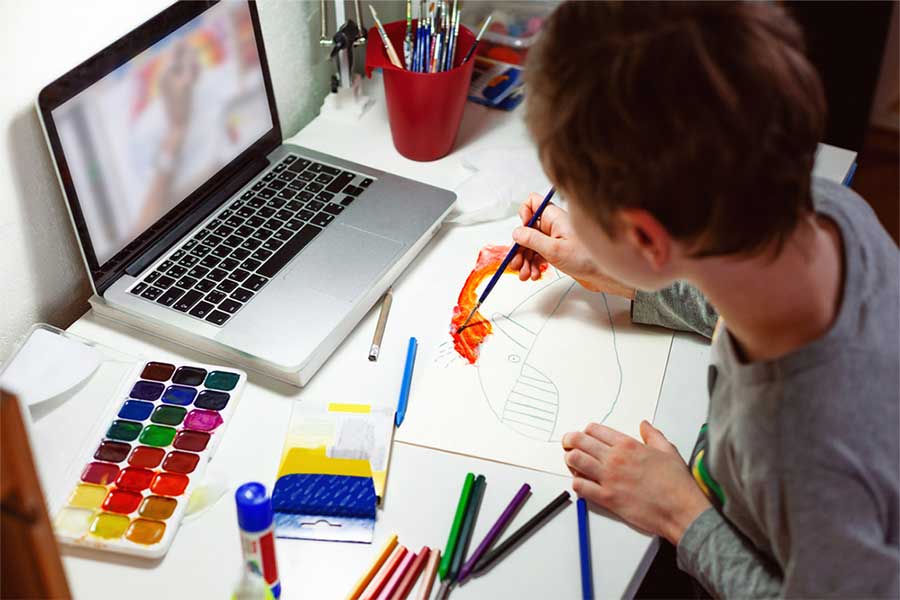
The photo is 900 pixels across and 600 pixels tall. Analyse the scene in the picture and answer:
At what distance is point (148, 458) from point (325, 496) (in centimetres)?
17

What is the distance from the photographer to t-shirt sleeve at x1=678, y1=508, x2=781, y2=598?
70 cm

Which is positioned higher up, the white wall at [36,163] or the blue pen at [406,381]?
the white wall at [36,163]

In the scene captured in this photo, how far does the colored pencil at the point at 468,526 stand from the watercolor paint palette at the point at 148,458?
0.77ft

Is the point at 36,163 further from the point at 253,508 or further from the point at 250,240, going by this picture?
the point at 253,508

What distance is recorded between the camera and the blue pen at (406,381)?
2.75 ft

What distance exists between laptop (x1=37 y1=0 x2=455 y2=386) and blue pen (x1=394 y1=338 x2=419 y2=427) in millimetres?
73

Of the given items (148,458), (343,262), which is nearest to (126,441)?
(148,458)

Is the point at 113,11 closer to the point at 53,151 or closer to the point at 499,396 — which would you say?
the point at 53,151

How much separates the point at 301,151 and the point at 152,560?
22.6 inches

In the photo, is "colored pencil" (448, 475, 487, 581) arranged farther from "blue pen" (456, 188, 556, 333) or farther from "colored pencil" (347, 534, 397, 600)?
"blue pen" (456, 188, 556, 333)

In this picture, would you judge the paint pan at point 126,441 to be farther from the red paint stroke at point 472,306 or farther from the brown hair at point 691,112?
the brown hair at point 691,112

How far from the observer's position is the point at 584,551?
724mm

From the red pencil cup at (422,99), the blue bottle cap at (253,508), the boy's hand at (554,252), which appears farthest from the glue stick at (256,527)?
the red pencil cup at (422,99)

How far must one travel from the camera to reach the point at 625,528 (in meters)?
0.75
